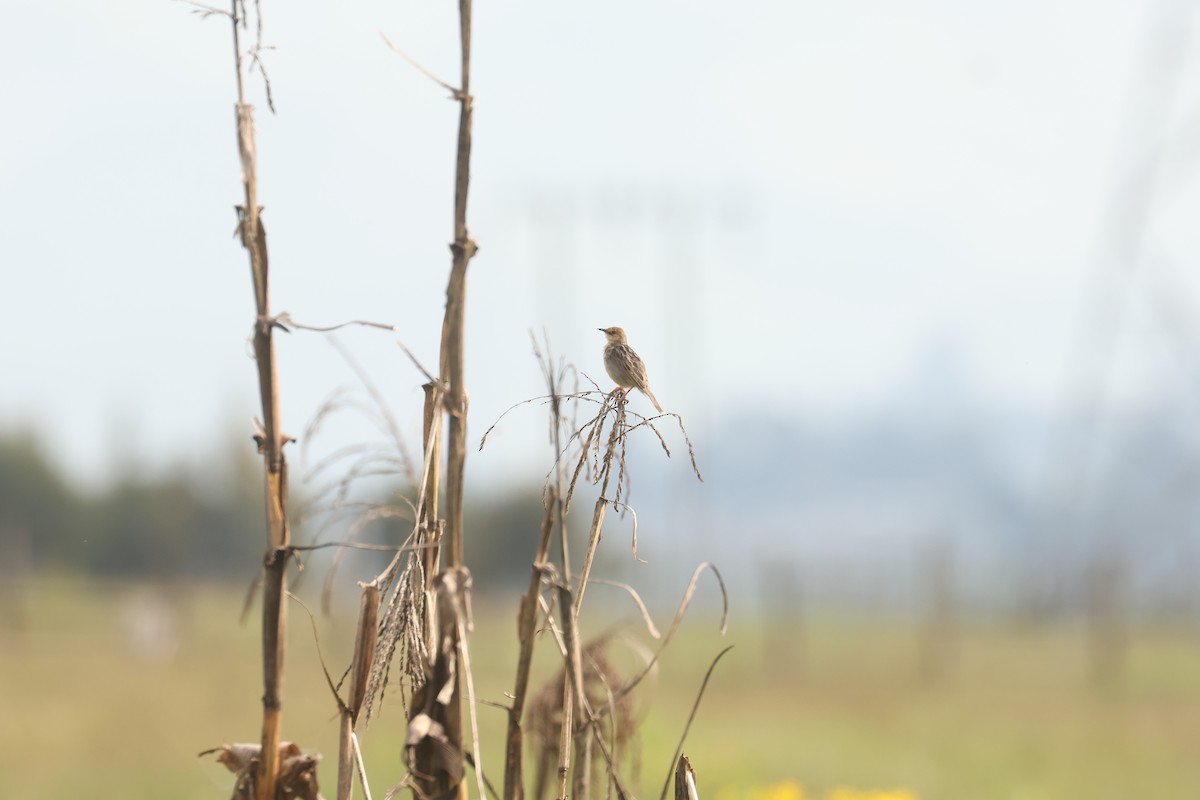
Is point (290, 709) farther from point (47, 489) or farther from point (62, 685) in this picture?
point (47, 489)

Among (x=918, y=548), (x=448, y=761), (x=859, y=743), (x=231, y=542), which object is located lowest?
(x=231, y=542)

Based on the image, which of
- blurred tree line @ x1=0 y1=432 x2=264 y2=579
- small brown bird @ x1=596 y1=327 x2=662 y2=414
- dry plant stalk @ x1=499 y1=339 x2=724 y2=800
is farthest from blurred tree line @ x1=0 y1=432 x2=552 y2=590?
dry plant stalk @ x1=499 y1=339 x2=724 y2=800

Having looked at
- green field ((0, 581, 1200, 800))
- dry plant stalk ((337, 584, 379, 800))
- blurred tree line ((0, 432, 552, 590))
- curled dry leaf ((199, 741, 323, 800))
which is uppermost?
dry plant stalk ((337, 584, 379, 800))

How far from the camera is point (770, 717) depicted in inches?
805

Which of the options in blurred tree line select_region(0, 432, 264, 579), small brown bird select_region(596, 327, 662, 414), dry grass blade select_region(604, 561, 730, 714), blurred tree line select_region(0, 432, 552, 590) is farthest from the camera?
blurred tree line select_region(0, 432, 264, 579)

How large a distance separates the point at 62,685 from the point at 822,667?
19.2 meters

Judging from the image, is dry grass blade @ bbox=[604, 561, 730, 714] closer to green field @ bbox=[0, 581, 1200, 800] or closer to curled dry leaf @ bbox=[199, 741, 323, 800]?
green field @ bbox=[0, 581, 1200, 800]

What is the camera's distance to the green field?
1181 cm

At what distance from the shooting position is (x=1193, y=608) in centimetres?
6619

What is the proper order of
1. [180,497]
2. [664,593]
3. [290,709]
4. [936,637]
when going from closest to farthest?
[290,709] → [936,637] → [664,593] → [180,497]

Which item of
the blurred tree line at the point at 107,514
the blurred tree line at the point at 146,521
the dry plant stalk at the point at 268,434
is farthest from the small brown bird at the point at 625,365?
the blurred tree line at the point at 107,514

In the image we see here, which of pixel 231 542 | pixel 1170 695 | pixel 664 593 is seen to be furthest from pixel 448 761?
pixel 231 542

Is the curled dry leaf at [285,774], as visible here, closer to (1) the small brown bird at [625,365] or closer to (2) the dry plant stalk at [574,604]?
(2) the dry plant stalk at [574,604]

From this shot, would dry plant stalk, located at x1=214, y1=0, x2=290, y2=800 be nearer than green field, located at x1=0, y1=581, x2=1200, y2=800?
Yes
